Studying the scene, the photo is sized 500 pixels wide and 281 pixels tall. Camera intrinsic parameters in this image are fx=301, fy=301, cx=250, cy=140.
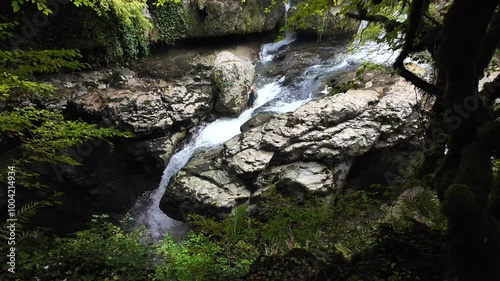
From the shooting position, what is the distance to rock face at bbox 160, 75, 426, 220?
7355mm

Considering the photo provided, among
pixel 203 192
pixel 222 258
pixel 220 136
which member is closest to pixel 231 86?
pixel 220 136

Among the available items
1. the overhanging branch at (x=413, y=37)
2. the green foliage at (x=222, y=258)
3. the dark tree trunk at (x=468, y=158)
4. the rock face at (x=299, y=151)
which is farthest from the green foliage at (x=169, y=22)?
the dark tree trunk at (x=468, y=158)

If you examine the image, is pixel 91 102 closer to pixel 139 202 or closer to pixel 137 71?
pixel 137 71

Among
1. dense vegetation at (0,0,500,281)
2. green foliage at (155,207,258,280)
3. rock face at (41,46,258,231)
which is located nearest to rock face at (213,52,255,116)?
rock face at (41,46,258,231)

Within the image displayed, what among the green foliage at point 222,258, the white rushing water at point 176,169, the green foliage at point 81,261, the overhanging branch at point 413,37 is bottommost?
the white rushing water at point 176,169

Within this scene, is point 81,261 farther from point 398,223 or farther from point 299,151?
point 299,151

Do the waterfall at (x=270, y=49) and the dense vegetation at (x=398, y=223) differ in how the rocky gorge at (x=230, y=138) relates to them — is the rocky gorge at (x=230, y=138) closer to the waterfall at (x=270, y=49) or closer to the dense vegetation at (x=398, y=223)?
the dense vegetation at (x=398, y=223)

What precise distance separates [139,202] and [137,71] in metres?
4.50

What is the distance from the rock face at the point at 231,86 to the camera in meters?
10.2

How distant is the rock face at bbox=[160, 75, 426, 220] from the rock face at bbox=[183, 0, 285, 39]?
18.9 ft

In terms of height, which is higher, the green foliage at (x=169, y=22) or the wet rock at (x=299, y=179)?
Answer: the green foliage at (x=169, y=22)

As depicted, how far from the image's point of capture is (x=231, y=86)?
10.3 m

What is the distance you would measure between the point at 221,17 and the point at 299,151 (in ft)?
23.7

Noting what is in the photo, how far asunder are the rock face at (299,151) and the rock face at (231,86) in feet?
6.80
